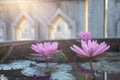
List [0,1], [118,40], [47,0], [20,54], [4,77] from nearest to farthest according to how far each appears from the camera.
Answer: [4,77]
[20,54]
[118,40]
[47,0]
[0,1]

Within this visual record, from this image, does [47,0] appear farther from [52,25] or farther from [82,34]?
[82,34]

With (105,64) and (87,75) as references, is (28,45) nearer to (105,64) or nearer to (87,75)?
(105,64)

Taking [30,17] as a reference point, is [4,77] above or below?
below

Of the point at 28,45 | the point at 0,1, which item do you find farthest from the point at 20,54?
the point at 0,1

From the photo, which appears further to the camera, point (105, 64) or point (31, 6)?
point (31, 6)

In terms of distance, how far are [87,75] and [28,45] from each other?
576 mm

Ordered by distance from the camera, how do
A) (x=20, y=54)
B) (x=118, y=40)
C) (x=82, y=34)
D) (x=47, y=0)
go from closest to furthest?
(x=82, y=34), (x=20, y=54), (x=118, y=40), (x=47, y=0)

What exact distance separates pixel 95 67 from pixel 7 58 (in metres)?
0.47

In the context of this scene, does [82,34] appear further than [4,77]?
Yes

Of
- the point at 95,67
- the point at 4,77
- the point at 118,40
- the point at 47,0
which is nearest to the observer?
the point at 4,77

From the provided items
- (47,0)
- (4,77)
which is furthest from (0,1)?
(4,77)

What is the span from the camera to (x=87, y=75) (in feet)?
3.00

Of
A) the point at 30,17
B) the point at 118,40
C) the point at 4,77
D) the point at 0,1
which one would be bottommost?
the point at 4,77

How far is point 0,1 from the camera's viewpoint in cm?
331
